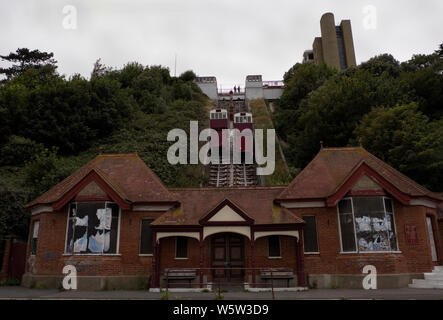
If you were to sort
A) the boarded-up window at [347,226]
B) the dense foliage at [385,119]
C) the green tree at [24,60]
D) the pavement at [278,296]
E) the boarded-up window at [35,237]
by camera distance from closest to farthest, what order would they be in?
1. the pavement at [278,296]
2. the boarded-up window at [347,226]
3. the boarded-up window at [35,237]
4. the dense foliage at [385,119]
5. the green tree at [24,60]

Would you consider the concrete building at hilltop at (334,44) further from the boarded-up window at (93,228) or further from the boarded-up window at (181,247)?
the boarded-up window at (93,228)

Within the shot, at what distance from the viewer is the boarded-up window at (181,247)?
18.8 metres

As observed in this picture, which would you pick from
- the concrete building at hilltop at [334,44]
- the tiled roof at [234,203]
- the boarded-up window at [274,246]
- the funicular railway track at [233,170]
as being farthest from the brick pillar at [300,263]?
the concrete building at hilltop at [334,44]

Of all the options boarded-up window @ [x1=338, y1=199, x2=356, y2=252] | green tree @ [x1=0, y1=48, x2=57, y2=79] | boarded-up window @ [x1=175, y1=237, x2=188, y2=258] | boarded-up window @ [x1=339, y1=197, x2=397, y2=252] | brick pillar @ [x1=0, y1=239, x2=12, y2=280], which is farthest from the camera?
green tree @ [x1=0, y1=48, x2=57, y2=79]

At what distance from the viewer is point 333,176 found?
65.9 ft

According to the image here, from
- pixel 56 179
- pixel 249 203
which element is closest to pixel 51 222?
pixel 56 179

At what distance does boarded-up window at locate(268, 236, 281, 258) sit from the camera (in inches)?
727

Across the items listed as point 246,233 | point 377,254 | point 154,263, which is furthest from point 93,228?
point 377,254

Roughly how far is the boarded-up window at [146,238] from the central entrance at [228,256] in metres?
3.50

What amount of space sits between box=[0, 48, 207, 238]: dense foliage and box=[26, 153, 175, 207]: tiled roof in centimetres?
546

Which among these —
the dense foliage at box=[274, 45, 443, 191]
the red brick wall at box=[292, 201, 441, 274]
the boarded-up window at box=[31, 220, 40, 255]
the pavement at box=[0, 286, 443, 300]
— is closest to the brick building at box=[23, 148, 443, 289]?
the red brick wall at box=[292, 201, 441, 274]

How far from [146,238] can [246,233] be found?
572 centimetres

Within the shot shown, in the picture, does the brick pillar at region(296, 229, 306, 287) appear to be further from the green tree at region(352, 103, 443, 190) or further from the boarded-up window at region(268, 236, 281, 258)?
the green tree at region(352, 103, 443, 190)

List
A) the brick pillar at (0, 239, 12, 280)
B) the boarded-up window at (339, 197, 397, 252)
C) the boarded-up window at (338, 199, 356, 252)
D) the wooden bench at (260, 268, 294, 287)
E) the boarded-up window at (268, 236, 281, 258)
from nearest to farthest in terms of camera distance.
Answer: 1. the wooden bench at (260, 268, 294, 287)
2. the boarded-up window at (339, 197, 397, 252)
3. the boarded-up window at (338, 199, 356, 252)
4. the boarded-up window at (268, 236, 281, 258)
5. the brick pillar at (0, 239, 12, 280)
